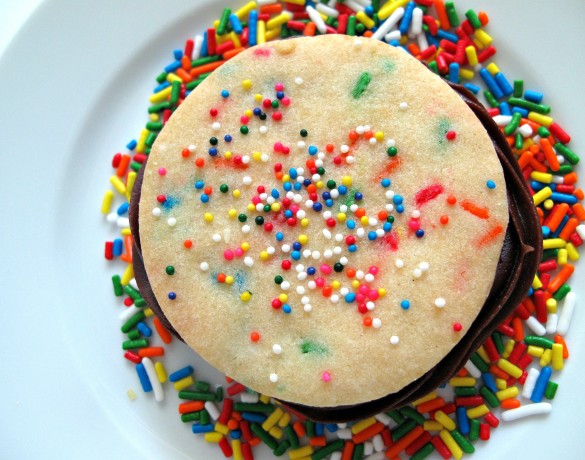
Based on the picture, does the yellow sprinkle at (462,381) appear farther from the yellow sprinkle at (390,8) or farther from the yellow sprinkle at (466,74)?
the yellow sprinkle at (390,8)

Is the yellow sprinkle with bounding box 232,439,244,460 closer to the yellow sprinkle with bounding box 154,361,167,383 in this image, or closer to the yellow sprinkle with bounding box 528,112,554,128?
the yellow sprinkle with bounding box 154,361,167,383

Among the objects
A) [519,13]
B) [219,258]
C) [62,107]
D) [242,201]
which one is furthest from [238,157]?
[519,13]

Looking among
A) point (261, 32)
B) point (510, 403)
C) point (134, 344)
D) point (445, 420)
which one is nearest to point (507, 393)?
point (510, 403)

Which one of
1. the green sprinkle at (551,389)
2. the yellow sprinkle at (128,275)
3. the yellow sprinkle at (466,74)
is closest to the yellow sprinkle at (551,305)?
the green sprinkle at (551,389)

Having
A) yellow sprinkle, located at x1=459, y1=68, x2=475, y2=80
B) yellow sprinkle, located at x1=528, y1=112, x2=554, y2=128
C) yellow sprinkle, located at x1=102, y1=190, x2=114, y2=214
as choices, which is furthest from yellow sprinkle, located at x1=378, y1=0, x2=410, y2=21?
yellow sprinkle, located at x1=102, y1=190, x2=114, y2=214

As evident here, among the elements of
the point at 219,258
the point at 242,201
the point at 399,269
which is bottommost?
the point at 399,269

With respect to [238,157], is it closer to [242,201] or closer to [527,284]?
[242,201]

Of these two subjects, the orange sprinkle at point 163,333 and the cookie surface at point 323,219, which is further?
the orange sprinkle at point 163,333
